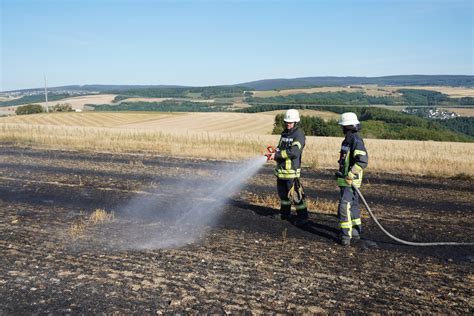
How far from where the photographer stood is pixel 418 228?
333 inches

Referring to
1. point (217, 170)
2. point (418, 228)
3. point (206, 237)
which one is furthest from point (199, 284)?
point (217, 170)

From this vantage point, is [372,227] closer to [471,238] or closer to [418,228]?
[418,228]

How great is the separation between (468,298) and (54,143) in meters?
22.6

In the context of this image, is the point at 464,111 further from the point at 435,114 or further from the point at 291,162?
the point at 291,162

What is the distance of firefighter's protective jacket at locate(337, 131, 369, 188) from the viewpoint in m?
6.93

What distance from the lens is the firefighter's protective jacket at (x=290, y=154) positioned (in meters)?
7.91

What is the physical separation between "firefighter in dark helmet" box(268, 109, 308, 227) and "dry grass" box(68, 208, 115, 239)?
144 inches

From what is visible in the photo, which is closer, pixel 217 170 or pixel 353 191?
pixel 353 191

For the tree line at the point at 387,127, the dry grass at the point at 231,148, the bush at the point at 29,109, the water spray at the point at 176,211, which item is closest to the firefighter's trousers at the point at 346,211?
the water spray at the point at 176,211

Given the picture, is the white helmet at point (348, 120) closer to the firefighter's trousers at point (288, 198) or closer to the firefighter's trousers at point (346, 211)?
the firefighter's trousers at point (346, 211)

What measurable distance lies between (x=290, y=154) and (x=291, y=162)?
18cm

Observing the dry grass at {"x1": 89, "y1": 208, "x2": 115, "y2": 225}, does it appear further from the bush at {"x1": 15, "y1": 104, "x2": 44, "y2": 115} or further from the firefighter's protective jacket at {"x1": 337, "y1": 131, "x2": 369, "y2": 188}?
the bush at {"x1": 15, "y1": 104, "x2": 44, "y2": 115}

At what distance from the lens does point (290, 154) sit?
7.90 metres

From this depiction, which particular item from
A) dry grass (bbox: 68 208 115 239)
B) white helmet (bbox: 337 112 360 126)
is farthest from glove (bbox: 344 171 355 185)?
dry grass (bbox: 68 208 115 239)
